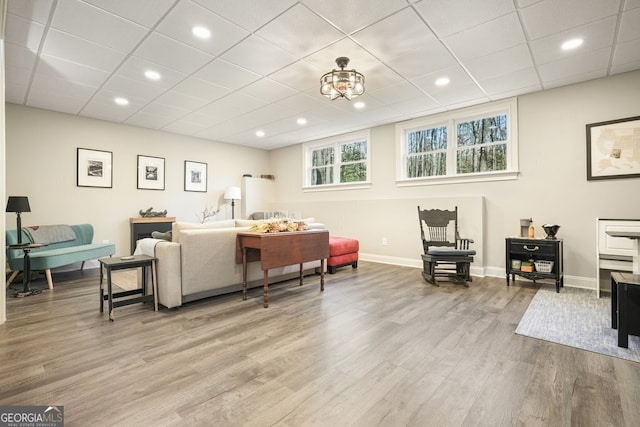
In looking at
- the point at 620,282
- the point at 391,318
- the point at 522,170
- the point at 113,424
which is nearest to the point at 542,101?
the point at 522,170

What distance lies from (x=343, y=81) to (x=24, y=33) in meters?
2.81

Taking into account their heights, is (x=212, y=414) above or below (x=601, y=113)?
below

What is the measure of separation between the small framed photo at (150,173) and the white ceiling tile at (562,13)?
227 inches

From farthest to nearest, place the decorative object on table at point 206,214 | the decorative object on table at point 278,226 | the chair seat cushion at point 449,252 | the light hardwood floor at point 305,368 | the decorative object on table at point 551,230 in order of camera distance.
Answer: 1. the decorative object on table at point 206,214
2. the chair seat cushion at point 449,252
3. the decorative object on table at point 551,230
4. the decorative object on table at point 278,226
5. the light hardwood floor at point 305,368

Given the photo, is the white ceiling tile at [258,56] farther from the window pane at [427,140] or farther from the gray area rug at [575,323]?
the gray area rug at [575,323]

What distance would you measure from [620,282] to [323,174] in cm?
513

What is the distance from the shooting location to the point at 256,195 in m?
7.08

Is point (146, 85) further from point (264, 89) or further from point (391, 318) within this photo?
point (391, 318)

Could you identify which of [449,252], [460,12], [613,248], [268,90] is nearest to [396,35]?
[460,12]

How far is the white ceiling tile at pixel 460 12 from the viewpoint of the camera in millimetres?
2184

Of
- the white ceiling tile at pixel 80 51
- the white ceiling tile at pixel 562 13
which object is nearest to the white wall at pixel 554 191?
the white ceiling tile at pixel 562 13

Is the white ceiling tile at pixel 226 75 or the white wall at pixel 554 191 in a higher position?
the white ceiling tile at pixel 226 75

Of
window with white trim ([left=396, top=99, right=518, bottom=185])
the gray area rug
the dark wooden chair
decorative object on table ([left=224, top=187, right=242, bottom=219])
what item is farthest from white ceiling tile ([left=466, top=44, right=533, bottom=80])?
decorative object on table ([left=224, top=187, right=242, bottom=219])

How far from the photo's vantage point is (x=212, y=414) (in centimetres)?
133
